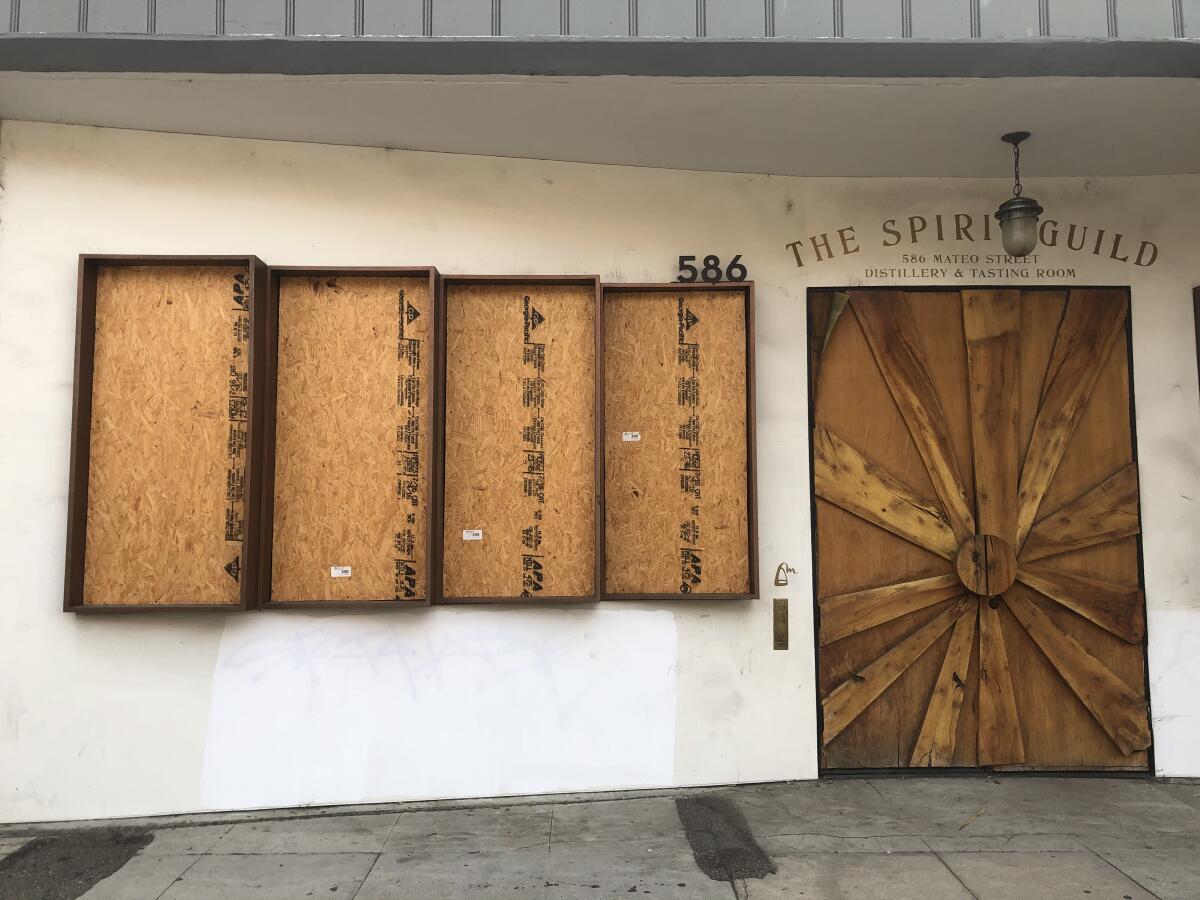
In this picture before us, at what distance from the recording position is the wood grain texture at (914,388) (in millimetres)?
5723

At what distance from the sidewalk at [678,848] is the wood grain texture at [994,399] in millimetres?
1763

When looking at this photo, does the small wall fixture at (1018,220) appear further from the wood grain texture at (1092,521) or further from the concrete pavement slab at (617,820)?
the concrete pavement slab at (617,820)

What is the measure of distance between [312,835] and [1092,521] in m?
5.21

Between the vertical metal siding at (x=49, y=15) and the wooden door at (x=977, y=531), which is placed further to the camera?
the wooden door at (x=977, y=531)

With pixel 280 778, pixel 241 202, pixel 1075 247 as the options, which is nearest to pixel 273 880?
pixel 280 778

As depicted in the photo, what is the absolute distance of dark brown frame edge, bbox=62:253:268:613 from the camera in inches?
198

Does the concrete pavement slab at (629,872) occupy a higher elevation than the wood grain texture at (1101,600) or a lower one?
lower

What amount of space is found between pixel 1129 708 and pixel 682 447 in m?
3.38

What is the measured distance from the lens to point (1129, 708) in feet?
18.5

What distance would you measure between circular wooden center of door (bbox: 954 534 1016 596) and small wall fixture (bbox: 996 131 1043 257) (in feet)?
6.18

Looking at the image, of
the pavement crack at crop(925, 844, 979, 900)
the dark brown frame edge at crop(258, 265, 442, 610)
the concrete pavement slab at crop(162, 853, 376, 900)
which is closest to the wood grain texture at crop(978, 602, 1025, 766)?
the pavement crack at crop(925, 844, 979, 900)

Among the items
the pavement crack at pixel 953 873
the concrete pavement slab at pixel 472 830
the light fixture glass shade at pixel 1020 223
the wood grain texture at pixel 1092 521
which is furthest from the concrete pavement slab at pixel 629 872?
the light fixture glass shade at pixel 1020 223

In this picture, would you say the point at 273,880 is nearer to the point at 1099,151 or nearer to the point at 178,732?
the point at 178,732

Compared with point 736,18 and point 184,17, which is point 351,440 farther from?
point 736,18
